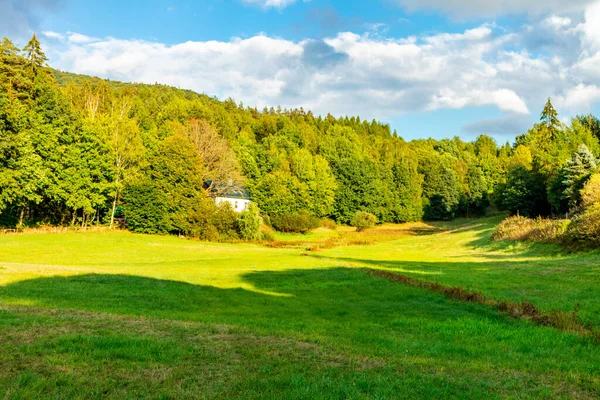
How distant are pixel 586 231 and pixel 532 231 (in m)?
11.2

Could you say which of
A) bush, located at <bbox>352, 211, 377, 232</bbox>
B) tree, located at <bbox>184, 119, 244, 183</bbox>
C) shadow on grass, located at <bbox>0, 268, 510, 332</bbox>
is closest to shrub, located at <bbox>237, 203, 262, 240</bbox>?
tree, located at <bbox>184, 119, 244, 183</bbox>

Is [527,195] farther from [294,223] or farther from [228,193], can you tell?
[228,193]

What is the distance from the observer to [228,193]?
84688 mm

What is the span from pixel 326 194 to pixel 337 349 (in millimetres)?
91651

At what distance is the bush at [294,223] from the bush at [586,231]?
53.0 m

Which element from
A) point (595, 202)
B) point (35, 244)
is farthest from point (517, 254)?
point (35, 244)

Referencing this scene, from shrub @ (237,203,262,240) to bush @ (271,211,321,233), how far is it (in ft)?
62.8

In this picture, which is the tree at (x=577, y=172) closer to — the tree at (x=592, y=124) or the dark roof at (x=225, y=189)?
the tree at (x=592, y=124)

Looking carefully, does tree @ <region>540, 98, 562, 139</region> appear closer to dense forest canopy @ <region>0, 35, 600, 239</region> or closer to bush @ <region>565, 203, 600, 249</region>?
dense forest canopy @ <region>0, 35, 600, 239</region>

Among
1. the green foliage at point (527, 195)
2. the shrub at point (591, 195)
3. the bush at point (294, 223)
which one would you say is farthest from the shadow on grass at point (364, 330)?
the green foliage at point (527, 195)

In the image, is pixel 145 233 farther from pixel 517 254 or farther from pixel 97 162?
pixel 517 254

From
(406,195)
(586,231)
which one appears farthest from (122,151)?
(406,195)

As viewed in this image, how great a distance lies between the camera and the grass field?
6.53 meters

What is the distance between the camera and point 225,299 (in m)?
17.9
